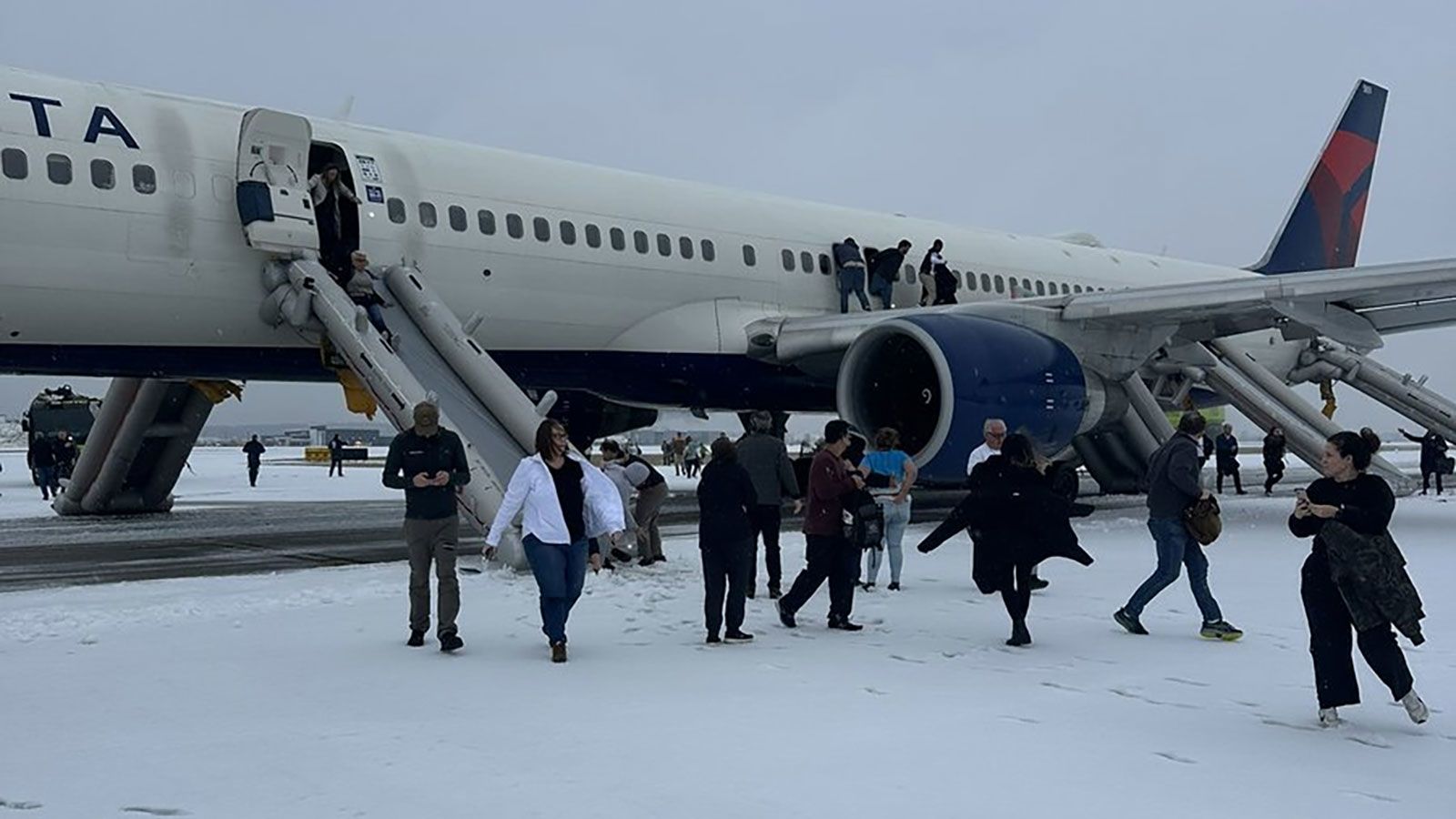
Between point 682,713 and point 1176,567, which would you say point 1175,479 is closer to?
point 1176,567

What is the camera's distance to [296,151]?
10.4 meters

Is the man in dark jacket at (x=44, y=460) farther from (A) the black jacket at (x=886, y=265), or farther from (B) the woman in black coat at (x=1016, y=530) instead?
(B) the woman in black coat at (x=1016, y=530)

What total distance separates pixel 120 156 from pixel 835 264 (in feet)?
27.9

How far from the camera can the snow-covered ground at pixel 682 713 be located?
3.75 metres

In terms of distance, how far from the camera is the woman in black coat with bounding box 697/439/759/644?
20.9 ft

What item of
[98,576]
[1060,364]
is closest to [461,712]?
[98,576]

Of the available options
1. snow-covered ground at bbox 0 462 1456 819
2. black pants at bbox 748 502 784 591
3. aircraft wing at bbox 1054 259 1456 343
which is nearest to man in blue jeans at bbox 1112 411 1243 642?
snow-covered ground at bbox 0 462 1456 819

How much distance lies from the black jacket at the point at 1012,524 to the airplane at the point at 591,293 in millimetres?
4699

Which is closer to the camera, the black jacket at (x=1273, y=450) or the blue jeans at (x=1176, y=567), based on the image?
the blue jeans at (x=1176, y=567)

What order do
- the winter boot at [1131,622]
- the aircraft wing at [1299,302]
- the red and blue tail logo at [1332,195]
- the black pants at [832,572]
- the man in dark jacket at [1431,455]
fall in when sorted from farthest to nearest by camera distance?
the red and blue tail logo at [1332,195]
the man in dark jacket at [1431,455]
the aircraft wing at [1299,302]
the black pants at [832,572]
the winter boot at [1131,622]

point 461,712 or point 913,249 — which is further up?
point 913,249

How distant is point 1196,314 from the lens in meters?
12.5

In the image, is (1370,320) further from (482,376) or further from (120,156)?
(120,156)

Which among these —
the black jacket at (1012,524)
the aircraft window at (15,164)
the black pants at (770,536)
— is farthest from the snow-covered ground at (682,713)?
the aircraft window at (15,164)
